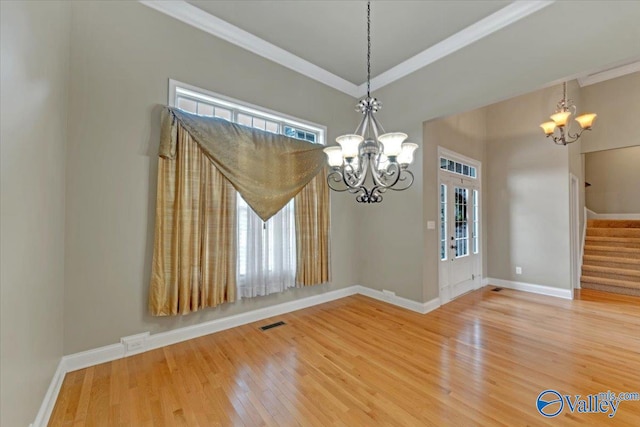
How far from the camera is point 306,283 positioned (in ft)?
12.4

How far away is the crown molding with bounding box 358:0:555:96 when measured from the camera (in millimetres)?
2688

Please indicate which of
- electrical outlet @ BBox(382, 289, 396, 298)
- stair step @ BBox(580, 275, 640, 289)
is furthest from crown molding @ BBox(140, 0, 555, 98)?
stair step @ BBox(580, 275, 640, 289)

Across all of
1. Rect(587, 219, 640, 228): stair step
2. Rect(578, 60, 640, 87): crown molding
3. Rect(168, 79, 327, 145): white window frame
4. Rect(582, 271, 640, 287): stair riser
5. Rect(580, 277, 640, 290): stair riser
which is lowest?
Rect(580, 277, 640, 290): stair riser

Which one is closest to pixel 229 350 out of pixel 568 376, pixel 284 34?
pixel 568 376

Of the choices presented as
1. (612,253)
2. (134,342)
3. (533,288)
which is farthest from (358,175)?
(612,253)

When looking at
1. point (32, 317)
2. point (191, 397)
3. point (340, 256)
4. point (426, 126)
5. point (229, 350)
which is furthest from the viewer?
point (340, 256)

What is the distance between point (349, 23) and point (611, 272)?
631 centimetres

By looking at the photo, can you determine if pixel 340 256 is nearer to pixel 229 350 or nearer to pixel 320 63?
pixel 229 350

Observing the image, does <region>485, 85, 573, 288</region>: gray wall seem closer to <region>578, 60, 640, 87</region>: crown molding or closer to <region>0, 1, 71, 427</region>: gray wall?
<region>578, 60, 640, 87</region>: crown molding

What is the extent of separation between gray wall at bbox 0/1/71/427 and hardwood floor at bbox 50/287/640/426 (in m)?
0.60

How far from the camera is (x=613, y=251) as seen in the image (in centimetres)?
507

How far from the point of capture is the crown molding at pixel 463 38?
2688 mm

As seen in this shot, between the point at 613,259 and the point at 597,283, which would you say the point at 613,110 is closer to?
the point at 613,259

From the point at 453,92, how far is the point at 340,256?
292cm
